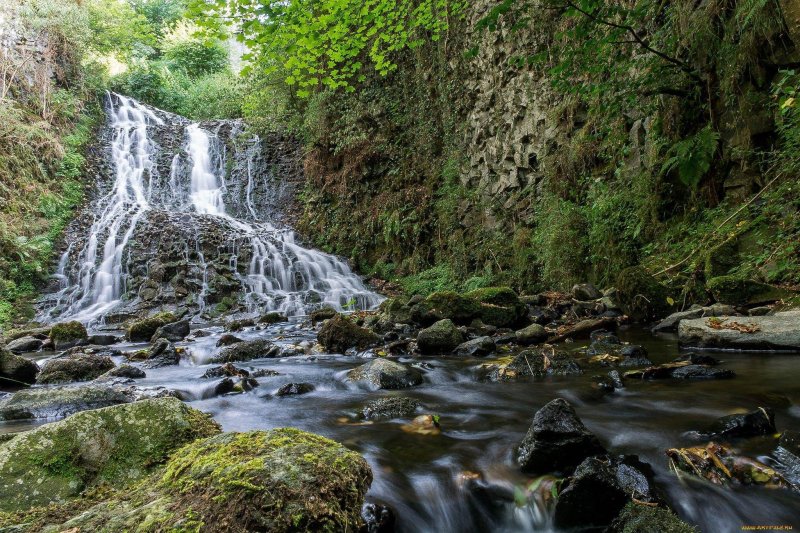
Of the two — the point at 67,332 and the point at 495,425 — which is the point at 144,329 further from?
the point at 495,425

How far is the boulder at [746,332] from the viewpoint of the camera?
436 cm

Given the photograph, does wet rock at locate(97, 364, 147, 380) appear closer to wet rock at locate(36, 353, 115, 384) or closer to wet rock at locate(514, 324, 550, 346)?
wet rock at locate(36, 353, 115, 384)

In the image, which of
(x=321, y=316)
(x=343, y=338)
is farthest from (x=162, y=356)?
(x=321, y=316)

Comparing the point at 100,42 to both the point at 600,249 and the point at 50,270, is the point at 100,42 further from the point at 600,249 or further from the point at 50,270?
the point at 600,249

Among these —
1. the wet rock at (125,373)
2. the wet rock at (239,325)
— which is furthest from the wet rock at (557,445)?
the wet rock at (239,325)

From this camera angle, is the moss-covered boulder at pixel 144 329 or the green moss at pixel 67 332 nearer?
the green moss at pixel 67 332

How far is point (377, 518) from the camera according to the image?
205 centimetres

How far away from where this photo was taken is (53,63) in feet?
63.7

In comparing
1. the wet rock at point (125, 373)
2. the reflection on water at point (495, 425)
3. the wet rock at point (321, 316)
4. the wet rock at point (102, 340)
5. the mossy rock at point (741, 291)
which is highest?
the mossy rock at point (741, 291)

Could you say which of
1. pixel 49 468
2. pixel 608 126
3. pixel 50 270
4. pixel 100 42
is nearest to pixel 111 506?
pixel 49 468

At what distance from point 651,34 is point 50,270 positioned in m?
16.5

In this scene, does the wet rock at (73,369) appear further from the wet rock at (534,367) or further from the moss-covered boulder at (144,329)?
the wet rock at (534,367)

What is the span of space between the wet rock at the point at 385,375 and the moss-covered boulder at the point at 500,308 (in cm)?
293

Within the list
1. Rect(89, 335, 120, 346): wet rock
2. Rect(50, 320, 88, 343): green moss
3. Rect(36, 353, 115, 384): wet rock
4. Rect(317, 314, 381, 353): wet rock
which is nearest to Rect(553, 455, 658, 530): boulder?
Rect(317, 314, 381, 353): wet rock
